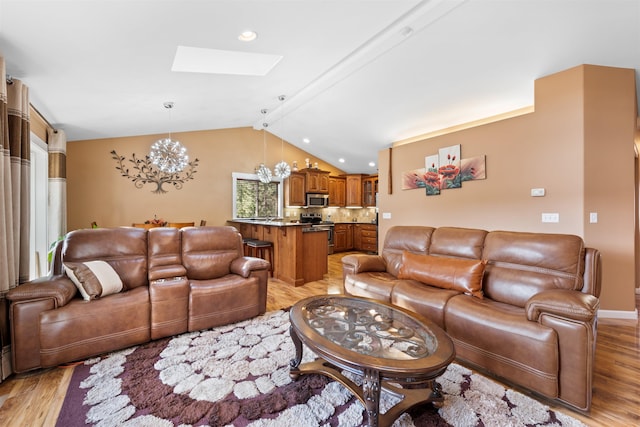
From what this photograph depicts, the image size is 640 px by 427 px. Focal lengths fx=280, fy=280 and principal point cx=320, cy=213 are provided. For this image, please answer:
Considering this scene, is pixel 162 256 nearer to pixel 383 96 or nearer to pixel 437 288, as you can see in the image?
pixel 437 288

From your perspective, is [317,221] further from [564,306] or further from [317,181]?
[564,306]

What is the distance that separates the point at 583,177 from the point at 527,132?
2.87ft

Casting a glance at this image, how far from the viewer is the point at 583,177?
325 centimetres

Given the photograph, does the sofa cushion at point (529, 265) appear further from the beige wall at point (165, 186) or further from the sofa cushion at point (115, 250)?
the beige wall at point (165, 186)

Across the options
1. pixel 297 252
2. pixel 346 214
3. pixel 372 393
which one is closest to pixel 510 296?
pixel 372 393

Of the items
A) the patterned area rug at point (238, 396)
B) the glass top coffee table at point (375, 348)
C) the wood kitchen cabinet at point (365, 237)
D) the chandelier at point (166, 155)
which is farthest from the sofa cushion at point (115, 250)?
the wood kitchen cabinet at point (365, 237)

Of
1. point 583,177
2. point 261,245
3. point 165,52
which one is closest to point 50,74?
point 165,52

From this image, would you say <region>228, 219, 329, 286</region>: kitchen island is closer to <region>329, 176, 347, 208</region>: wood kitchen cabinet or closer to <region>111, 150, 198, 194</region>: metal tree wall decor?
<region>111, 150, 198, 194</region>: metal tree wall decor

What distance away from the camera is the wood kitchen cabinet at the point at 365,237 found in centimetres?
816

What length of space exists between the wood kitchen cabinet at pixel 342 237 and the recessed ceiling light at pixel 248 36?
20.0 ft

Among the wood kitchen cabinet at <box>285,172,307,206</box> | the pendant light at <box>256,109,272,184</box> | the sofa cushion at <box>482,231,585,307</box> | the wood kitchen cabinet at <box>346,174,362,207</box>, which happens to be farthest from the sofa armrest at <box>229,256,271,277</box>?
the wood kitchen cabinet at <box>346,174,362,207</box>

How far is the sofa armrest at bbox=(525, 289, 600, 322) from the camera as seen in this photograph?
5.56 feet

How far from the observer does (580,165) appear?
10.7 ft

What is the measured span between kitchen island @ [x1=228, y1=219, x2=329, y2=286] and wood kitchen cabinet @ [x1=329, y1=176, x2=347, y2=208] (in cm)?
348
